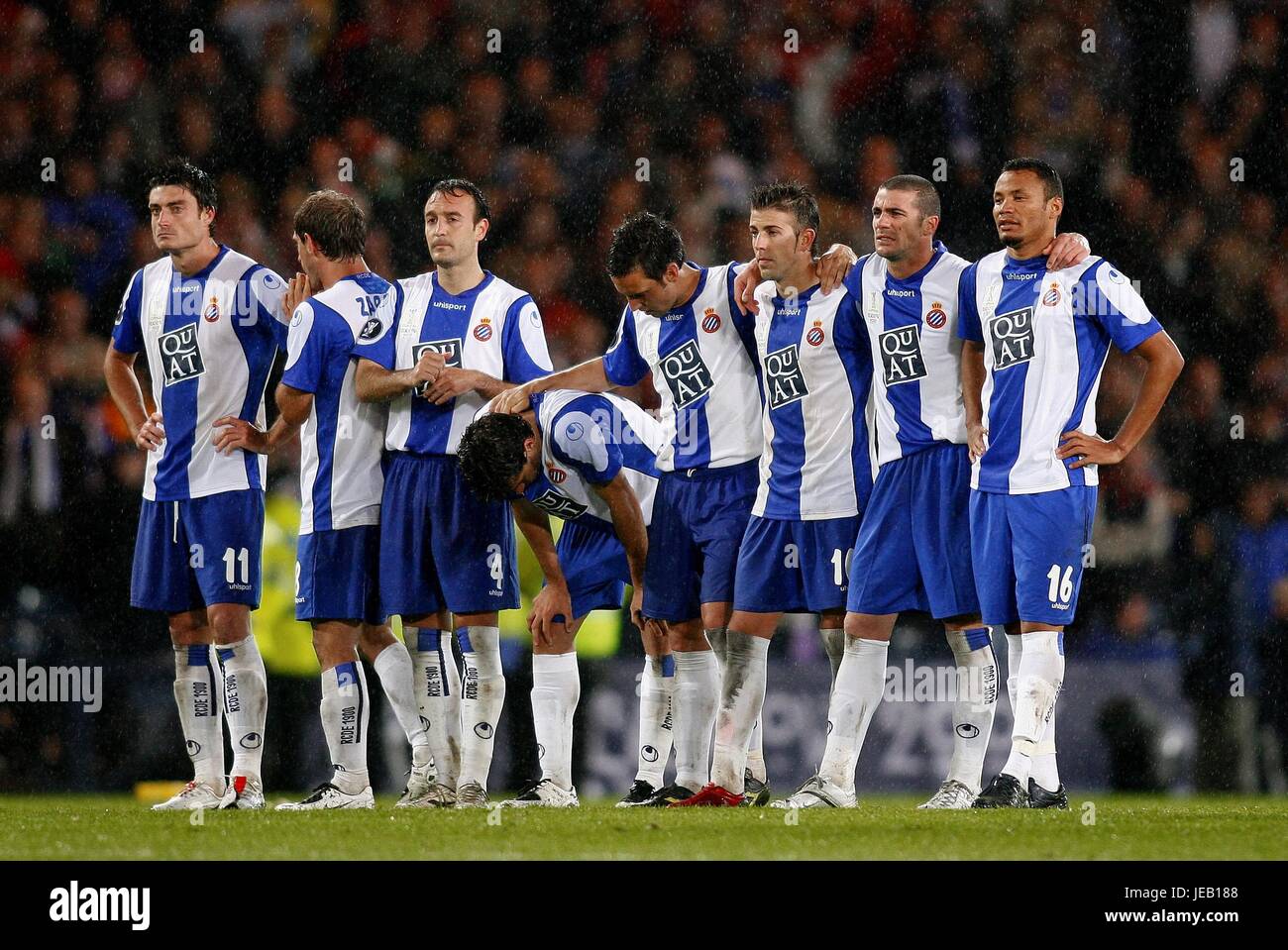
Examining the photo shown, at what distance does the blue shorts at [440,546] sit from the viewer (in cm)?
656

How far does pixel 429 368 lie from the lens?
21.7 ft

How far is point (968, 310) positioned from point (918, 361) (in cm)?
26

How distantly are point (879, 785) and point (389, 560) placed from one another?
3642 mm

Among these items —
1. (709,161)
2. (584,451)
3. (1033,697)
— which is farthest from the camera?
(709,161)

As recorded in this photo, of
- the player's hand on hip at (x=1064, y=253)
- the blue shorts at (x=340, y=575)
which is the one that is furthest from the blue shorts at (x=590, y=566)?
the player's hand on hip at (x=1064, y=253)

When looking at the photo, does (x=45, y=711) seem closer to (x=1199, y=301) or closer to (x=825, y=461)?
(x=825, y=461)

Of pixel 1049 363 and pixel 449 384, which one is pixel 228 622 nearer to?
pixel 449 384

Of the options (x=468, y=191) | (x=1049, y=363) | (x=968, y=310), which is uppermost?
(x=468, y=191)

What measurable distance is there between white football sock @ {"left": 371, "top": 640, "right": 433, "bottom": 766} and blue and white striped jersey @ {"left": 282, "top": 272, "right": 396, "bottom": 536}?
530 mm

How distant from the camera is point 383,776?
8914 millimetres

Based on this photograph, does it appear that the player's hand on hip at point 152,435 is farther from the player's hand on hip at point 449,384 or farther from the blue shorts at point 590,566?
the blue shorts at point 590,566

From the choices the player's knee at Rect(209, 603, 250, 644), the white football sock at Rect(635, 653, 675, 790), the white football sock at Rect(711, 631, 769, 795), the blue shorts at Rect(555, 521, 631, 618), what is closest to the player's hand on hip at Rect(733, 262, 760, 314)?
the blue shorts at Rect(555, 521, 631, 618)

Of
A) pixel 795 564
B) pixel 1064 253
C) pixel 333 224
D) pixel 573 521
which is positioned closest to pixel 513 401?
pixel 573 521

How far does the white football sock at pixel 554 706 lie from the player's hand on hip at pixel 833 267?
1.71 m
